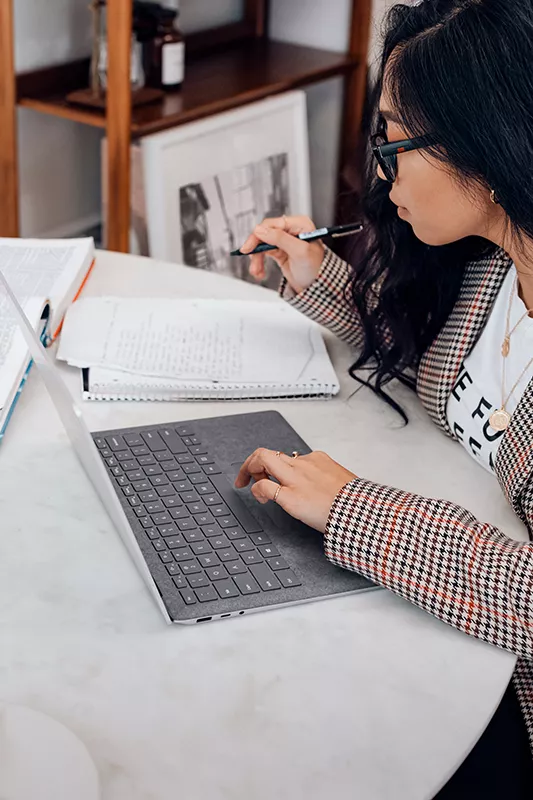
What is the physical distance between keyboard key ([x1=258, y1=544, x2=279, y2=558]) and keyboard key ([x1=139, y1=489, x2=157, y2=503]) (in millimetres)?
133

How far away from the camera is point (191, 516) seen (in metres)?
0.94

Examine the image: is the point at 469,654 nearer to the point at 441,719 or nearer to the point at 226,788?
the point at 441,719

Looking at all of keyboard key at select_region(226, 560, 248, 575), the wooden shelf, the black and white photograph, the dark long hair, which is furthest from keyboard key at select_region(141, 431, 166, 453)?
the black and white photograph

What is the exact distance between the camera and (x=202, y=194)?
2408mm

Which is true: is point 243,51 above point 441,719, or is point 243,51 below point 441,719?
above

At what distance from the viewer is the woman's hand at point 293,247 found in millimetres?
1326

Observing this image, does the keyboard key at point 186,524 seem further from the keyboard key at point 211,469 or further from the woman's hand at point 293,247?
the woman's hand at point 293,247

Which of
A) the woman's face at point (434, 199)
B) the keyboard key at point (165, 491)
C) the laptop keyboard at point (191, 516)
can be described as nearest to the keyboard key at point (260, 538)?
the laptop keyboard at point (191, 516)

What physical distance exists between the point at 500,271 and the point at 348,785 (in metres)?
0.68

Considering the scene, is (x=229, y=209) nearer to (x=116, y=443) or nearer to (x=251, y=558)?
(x=116, y=443)

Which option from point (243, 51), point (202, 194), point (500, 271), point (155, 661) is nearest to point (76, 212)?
point (202, 194)

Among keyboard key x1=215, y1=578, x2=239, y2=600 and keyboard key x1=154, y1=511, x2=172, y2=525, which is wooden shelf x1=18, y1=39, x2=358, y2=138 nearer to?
keyboard key x1=154, y1=511, x2=172, y2=525

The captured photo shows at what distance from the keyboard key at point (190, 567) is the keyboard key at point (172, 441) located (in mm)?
191

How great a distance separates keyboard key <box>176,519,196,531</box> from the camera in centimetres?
92
